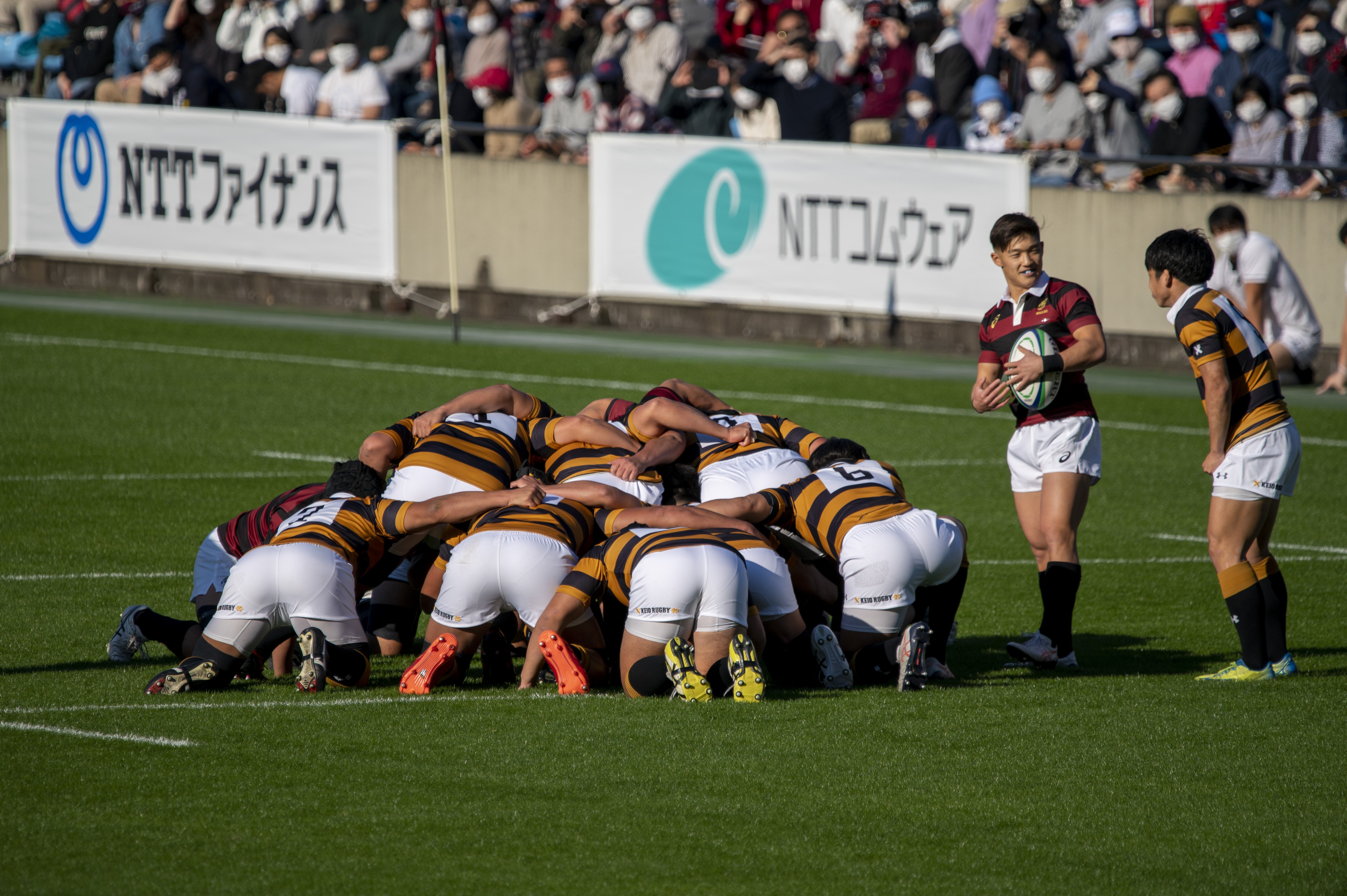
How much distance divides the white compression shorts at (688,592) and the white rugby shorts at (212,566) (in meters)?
2.27

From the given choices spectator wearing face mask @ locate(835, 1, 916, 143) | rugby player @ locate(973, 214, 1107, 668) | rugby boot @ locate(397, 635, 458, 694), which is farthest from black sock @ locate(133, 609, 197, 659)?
spectator wearing face mask @ locate(835, 1, 916, 143)

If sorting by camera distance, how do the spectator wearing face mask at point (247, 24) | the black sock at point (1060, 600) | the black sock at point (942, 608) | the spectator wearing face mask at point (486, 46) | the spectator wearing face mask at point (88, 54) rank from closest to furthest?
the black sock at point (942, 608), the black sock at point (1060, 600), the spectator wearing face mask at point (486, 46), the spectator wearing face mask at point (247, 24), the spectator wearing face mask at point (88, 54)

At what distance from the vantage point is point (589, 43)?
2494cm

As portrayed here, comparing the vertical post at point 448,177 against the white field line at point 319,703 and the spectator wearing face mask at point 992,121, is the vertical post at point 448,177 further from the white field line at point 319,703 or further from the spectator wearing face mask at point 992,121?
the white field line at point 319,703

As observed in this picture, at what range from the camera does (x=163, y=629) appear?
7668 millimetres

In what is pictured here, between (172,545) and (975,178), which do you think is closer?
(172,545)

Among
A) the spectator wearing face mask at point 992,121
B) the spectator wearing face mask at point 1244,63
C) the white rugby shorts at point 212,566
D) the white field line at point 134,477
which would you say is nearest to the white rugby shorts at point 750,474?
the white rugby shorts at point 212,566

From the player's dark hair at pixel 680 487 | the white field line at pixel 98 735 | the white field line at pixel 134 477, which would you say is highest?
the player's dark hair at pixel 680 487

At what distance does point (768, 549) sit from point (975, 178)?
39.1 ft

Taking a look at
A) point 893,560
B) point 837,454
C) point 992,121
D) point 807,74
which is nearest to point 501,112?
point 807,74

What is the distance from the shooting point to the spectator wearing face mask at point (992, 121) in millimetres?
19250

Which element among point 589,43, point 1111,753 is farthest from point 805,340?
point 1111,753

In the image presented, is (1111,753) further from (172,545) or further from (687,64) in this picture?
(687,64)

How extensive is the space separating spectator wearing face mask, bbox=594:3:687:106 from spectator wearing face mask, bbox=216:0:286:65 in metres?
7.59
